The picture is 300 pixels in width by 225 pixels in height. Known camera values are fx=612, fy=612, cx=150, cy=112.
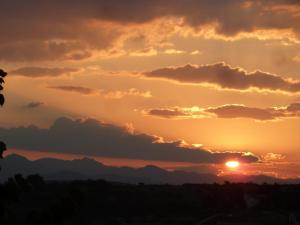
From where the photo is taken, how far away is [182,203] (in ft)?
220

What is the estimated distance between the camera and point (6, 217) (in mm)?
12852

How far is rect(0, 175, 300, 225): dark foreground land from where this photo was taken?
5481 centimetres

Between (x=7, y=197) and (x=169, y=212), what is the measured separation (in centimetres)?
5172

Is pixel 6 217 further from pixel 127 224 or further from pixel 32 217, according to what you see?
pixel 127 224

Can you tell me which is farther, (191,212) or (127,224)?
(191,212)

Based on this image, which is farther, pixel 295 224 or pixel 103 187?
pixel 103 187

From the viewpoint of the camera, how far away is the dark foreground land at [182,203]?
5481cm

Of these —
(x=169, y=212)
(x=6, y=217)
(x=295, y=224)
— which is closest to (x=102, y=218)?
(x=169, y=212)

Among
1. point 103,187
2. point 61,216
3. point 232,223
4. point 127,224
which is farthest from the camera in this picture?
point 103,187

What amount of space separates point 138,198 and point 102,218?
9213 millimetres

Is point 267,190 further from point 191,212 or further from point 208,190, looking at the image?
point 191,212

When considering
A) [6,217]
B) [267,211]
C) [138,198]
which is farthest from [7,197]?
[138,198]

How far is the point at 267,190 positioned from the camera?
7138 cm

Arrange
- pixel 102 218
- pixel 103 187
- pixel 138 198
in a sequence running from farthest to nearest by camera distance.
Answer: pixel 103 187 < pixel 138 198 < pixel 102 218
